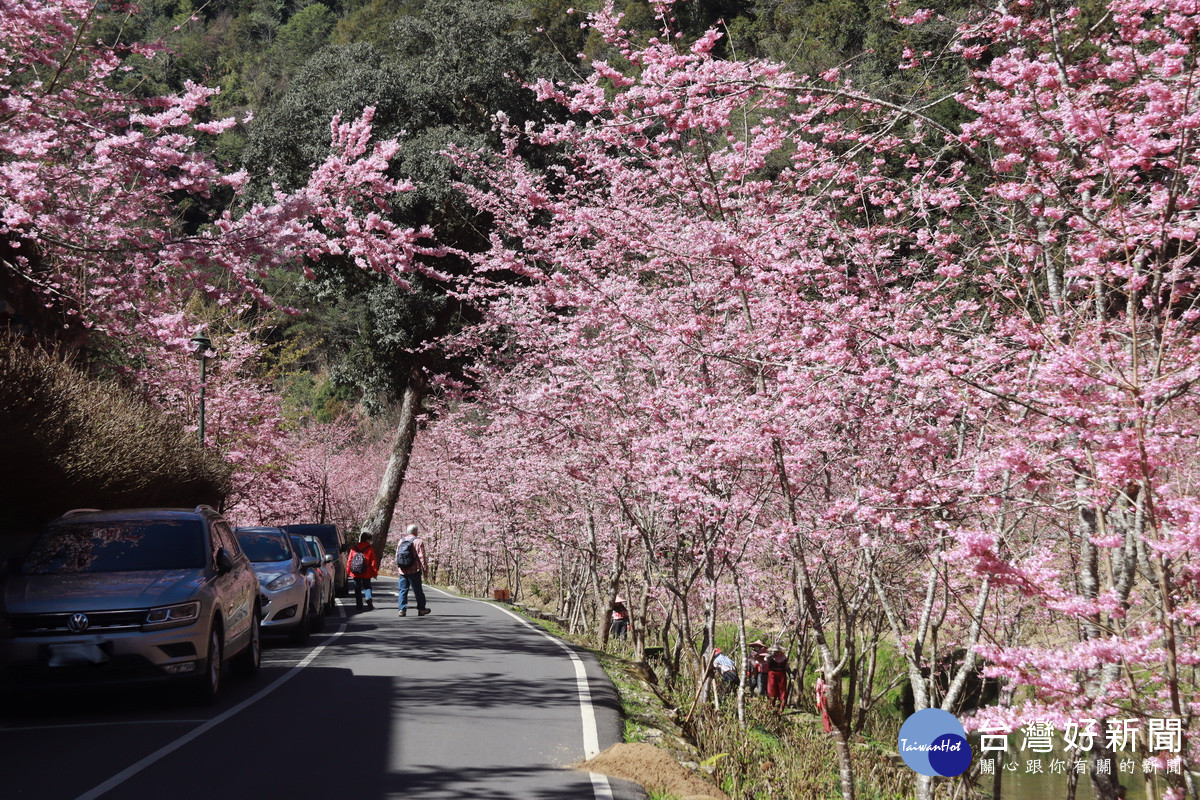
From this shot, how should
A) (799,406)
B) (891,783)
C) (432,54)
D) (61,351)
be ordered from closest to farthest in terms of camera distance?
(799,406)
(891,783)
(61,351)
(432,54)

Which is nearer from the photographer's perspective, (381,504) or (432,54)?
(432,54)

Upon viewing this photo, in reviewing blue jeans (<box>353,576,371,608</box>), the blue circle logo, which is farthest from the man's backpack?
the blue circle logo

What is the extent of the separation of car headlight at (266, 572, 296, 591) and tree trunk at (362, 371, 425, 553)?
53.1 ft

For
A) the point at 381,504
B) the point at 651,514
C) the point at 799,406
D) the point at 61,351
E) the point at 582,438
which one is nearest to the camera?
the point at 799,406

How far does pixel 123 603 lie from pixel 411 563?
10.9 meters

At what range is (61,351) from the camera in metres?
20.0

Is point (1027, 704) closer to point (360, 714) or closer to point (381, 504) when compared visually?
point (360, 714)

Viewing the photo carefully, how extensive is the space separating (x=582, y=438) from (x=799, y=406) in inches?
309

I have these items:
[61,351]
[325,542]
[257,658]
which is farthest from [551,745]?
[325,542]

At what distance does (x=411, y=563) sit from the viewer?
66.0ft

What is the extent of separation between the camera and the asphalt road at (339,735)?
7.05 meters

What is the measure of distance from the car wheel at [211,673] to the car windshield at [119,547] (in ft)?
2.36

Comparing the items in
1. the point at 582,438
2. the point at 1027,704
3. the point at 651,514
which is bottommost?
the point at 1027,704

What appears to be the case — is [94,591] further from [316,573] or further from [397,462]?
[397,462]
